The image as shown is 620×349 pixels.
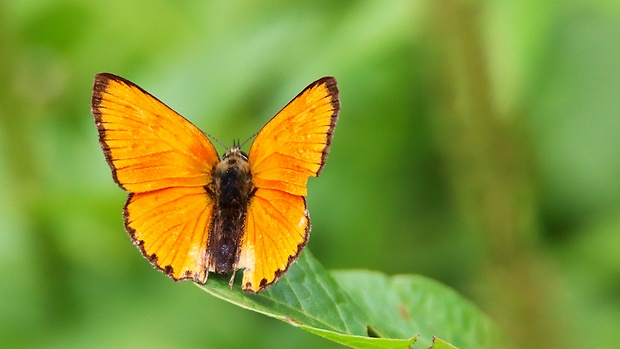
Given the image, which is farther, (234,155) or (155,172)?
(234,155)

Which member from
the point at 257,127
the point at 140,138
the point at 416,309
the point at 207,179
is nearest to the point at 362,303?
the point at 416,309

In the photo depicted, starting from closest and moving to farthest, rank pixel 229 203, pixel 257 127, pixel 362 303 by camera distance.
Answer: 1. pixel 362 303
2. pixel 229 203
3. pixel 257 127

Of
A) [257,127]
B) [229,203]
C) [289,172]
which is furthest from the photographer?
[257,127]

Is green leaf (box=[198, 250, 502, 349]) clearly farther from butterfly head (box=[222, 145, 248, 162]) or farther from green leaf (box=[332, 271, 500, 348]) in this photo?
butterfly head (box=[222, 145, 248, 162])

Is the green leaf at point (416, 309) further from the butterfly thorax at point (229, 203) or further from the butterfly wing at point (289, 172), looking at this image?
the butterfly thorax at point (229, 203)

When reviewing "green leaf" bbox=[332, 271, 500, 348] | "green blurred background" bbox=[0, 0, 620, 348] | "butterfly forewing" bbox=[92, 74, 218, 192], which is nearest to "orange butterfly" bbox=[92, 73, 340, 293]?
"butterfly forewing" bbox=[92, 74, 218, 192]

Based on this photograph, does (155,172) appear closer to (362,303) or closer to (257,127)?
(362,303)

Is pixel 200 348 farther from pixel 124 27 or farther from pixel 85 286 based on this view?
pixel 124 27

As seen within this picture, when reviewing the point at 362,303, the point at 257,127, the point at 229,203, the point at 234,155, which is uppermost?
the point at 257,127
